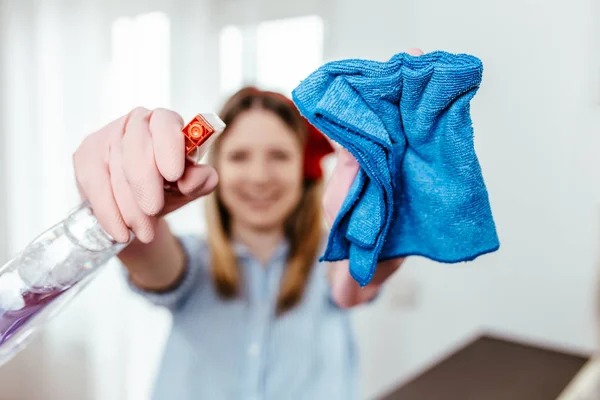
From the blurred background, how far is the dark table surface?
0.51 feet

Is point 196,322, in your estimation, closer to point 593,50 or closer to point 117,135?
point 117,135

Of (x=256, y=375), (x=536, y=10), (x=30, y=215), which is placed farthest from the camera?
(x=30, y=215)

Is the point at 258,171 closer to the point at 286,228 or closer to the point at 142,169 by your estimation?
the point at 286,228

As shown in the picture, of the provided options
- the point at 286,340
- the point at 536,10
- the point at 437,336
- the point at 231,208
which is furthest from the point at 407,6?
the point at 437,336

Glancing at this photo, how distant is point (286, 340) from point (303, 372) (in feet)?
0.19

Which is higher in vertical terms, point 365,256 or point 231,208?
point 365,256

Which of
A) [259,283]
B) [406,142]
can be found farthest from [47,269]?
[259,283]

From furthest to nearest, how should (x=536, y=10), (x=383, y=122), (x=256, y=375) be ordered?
(x=536, y=10) → (x=256, y=375) → (x=383, y=122)

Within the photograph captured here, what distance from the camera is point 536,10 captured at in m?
0.94

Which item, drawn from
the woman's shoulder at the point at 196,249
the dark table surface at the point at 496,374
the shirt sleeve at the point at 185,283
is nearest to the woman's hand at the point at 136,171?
the shirt sleeve at the point at 185,283

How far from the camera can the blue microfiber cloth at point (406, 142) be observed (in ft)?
0.80

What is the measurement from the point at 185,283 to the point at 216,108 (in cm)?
66

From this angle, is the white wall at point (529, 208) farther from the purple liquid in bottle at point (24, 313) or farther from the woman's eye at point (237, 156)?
the purple liquid in bottle at point (24, 313)

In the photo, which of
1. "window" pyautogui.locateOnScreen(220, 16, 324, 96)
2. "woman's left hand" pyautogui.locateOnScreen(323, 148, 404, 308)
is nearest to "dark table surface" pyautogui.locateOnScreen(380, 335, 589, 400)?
"woman's left hand" pyautogui.locateOnScreen(323, 148, 404, 308)
